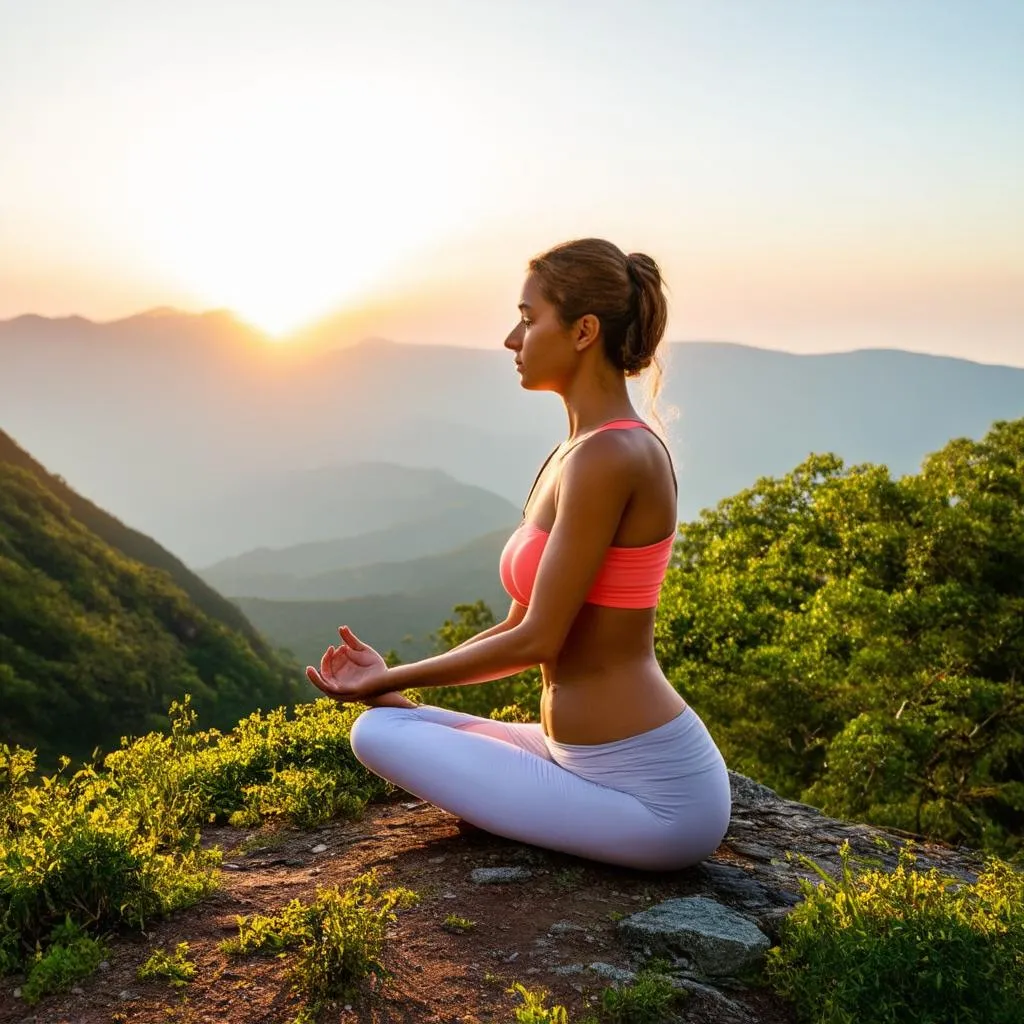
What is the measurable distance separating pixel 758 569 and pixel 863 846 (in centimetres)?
1367

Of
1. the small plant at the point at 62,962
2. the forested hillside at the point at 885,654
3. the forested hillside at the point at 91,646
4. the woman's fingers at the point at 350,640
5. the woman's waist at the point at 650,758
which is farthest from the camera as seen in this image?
the forested hillside at the point at 91,646

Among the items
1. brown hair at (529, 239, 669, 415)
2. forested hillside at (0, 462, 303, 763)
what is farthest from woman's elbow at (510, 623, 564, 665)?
forested hillside at (0, 462, 303, 763)

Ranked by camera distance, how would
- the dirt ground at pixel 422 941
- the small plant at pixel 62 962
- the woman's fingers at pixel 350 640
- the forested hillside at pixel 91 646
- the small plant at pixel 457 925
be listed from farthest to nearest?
the forested hillside at pixel 91 646 → the woman's fingers at pixel 350 640 → the small plant at pixel 457 925 → the small plant at pixel 62 962 → the dirt ground at pixel 422 941

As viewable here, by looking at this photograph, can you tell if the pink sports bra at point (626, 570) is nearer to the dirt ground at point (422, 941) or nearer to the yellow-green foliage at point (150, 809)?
the dirt ground at point (422, 941)

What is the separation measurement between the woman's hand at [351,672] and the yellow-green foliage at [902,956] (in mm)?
1820

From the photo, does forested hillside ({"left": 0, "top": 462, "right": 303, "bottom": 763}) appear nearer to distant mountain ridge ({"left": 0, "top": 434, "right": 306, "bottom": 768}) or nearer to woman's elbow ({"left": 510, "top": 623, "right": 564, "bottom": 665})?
distant mountain ridge ({"left": 0, "top": 434, "right": 306, "bottom": 768})

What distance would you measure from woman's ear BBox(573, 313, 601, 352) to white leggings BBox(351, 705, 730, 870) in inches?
62.9

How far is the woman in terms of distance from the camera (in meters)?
3.77

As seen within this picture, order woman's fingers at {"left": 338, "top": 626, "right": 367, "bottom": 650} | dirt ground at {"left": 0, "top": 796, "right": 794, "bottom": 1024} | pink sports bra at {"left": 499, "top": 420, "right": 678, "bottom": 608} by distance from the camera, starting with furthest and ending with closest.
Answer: woman's fingers at {"left": 338, "top": 626, "right": 367, "bottom": 650}, pink sports bra at {"left": 499, "top": 420, "right": 678, "bottom": 608}, dirt ground at {"left": 0, "top": 796, "right": 794, "bottom": 1024}

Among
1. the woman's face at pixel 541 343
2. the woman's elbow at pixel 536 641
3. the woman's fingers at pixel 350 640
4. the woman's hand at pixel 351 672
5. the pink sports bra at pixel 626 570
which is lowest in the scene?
the woman's hand at pixel 351 672

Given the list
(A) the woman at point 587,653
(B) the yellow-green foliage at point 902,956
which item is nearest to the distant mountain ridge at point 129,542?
(A) the woman at point 587,653

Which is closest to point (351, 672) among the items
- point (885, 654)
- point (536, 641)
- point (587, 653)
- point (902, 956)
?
point (536, 641)

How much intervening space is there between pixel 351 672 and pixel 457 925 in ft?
3.72

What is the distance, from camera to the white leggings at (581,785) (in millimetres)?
3953
